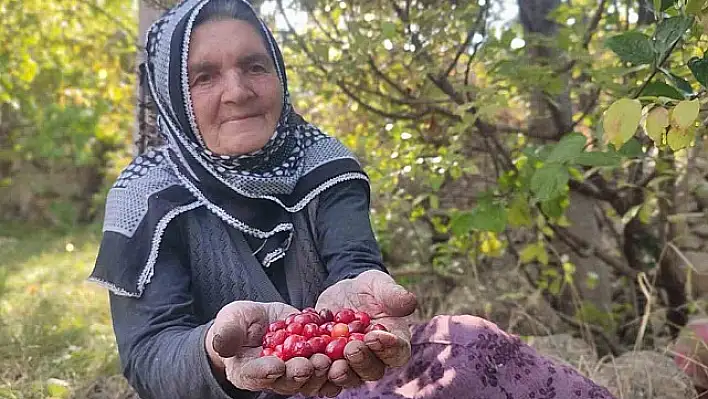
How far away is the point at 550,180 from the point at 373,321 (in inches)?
23.7

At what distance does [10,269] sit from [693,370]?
396 centimetres

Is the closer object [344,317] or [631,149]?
[344,317]

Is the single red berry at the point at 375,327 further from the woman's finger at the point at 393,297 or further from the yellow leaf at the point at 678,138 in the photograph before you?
the yellow leaf at the point at 678,138

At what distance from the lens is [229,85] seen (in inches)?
46.0

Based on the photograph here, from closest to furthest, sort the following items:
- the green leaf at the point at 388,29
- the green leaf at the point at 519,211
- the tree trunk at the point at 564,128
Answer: the green leaf at the point at 388,29
the green leaf at the point at 519,211
the tree trunk at the point at 564,128

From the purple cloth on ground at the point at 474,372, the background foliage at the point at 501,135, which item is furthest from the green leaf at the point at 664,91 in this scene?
the purple cloth on ground at the point at 474,372

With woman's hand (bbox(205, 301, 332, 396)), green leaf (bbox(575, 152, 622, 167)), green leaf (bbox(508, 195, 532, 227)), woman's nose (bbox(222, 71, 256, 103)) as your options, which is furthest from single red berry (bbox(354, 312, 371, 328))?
green leaf (bbox(508, 195, 532, 227))

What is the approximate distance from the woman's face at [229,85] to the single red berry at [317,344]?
39cm

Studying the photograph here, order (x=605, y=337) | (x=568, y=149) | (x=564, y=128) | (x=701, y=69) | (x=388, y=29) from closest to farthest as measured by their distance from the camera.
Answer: (x=701, y=69) < (x=568, y=149) < (x=388, y=29) < (x=564, y=128) < (x=605, y=337)

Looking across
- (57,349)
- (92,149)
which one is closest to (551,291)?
(57,349)

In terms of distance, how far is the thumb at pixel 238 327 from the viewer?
911 millimetres

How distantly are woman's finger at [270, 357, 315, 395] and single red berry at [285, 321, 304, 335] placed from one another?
6 cm

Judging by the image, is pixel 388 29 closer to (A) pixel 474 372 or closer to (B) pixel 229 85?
(B) pixel 229 85

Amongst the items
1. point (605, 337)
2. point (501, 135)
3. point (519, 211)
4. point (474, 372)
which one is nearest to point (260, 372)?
point (474, 372)
